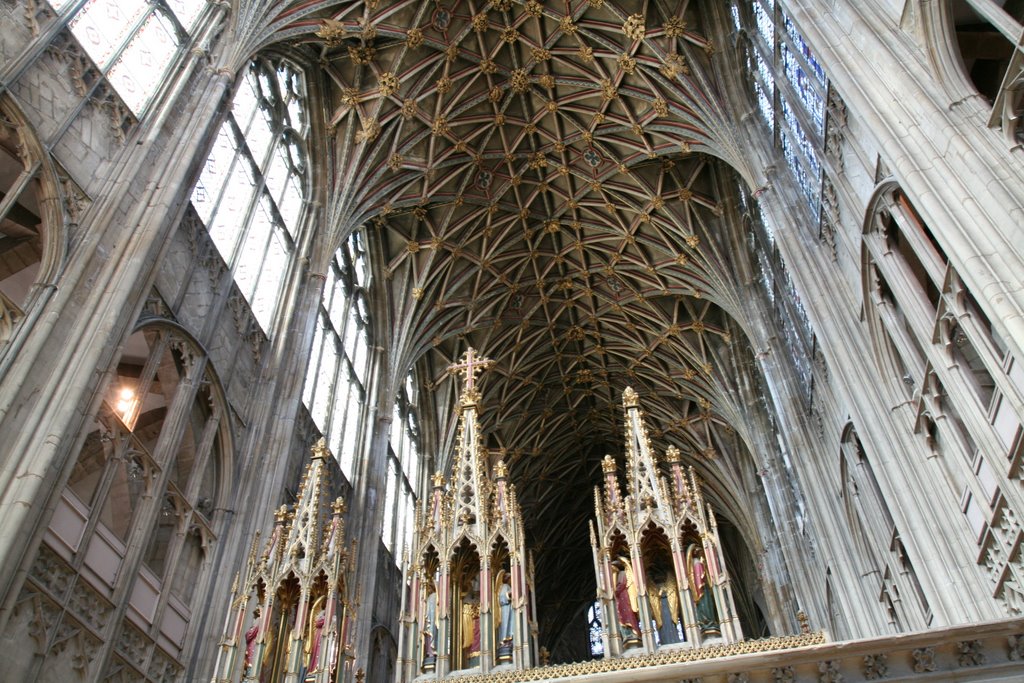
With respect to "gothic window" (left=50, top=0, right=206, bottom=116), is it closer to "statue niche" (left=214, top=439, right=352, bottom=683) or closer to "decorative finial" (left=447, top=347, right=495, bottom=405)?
"decorative finial" (left=447, top=347, right=495, bottom=405)

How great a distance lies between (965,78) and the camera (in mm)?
8727

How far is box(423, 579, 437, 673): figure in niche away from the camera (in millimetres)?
9250

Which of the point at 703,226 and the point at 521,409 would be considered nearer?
the point at 703,226

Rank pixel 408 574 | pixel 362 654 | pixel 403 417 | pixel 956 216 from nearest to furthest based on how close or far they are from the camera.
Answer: pixel 956 216, pixel 408 574, pixel 362 654, pixel 403 417

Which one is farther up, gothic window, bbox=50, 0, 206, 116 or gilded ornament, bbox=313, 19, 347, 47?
gilded ornament, bbox=313, 19, 347, 47

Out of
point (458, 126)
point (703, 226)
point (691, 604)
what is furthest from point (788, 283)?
point (691, 604)

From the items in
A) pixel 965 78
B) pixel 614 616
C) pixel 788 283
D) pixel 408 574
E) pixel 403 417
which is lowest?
pixel 614 616

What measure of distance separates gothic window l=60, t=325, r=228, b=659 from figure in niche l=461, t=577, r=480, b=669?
15.4ft

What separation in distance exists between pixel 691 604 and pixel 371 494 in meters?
12.6

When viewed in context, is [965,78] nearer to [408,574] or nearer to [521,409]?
[408,574]

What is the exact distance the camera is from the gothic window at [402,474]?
22812mm

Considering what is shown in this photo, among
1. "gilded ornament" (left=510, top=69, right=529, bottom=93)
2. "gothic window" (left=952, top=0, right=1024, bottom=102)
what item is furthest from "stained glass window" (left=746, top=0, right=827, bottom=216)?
"gilded ornament" (left=510, top=69, right=529, bottom=93)

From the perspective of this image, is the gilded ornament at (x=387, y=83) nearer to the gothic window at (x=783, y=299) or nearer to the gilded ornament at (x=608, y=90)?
the gilded ornament at (x=608, y=90)

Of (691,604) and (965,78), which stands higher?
(965,78)
